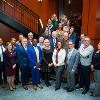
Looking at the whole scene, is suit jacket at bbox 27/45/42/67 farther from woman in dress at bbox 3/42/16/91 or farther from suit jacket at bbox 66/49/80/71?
suit jacket at bbox 66/49/80/71

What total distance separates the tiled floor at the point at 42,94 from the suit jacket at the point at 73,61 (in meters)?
0.81

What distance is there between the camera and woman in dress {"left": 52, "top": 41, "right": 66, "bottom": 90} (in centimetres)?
888

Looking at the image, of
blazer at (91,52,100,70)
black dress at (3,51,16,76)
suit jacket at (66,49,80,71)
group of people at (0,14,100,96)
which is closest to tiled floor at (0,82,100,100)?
group of people at (0,14,100,96)

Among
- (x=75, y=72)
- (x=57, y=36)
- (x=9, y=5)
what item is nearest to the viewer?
(x=75, y=72)

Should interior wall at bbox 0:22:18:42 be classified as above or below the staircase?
below

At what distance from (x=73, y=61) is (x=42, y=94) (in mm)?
1475

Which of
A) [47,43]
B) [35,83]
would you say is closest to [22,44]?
[47,43]

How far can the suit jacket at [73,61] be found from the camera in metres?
8.62

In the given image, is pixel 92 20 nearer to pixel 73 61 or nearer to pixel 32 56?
pixel 73 61

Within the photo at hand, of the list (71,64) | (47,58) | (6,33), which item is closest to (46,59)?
(47,58)

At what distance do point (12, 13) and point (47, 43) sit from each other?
5.05 meters

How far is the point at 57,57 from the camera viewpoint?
29.3 ft

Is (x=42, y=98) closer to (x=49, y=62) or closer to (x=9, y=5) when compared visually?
(x=49, y=62)

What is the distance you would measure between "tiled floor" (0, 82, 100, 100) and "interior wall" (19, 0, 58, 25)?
5213mm
